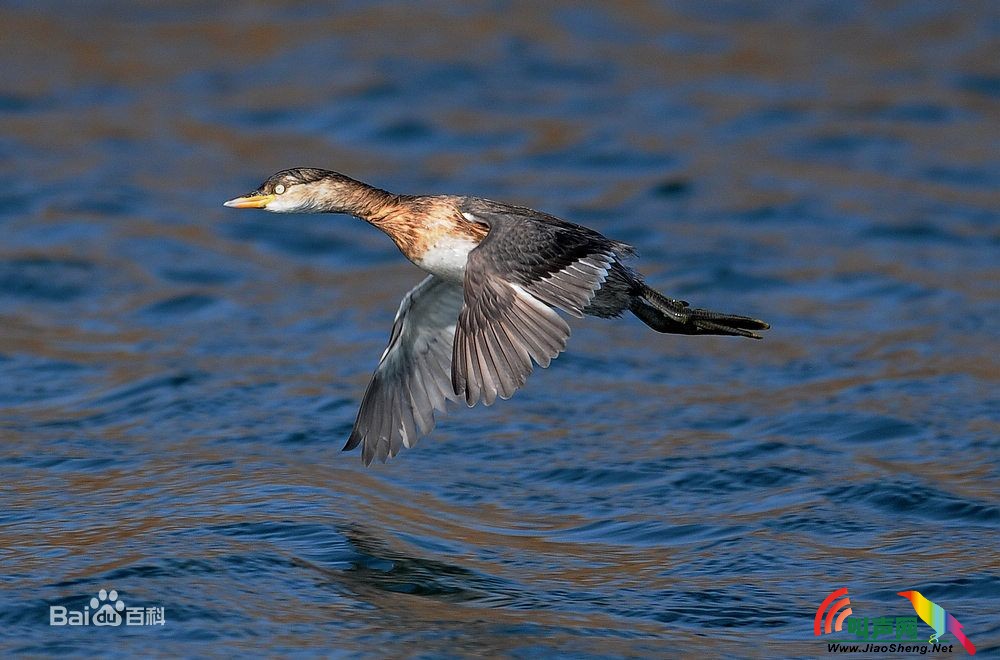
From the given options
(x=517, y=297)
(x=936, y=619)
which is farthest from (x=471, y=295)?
(x=936, y=619)

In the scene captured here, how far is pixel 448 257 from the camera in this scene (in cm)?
707

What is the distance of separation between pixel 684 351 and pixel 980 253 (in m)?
2.99

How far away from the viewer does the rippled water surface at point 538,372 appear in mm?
6473

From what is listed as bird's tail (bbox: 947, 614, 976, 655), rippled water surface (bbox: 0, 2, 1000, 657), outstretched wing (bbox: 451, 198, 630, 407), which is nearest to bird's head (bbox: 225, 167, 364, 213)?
outstretched wing (bbox: 451, 198, 630, 407)

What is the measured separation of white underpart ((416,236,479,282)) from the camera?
705 centimetres

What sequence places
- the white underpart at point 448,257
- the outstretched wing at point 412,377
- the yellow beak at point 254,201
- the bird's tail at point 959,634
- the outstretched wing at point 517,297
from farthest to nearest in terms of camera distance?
the outstretched wing at point 412,377
the yellow beak at point 254,201
the white underpart at point 448,257
the outstretched wing at point 517,297
the bird's tail at point 959,634

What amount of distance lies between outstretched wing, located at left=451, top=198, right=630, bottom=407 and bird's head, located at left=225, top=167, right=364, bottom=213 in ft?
2.70

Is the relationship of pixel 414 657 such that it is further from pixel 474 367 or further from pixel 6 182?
pixel 6 182

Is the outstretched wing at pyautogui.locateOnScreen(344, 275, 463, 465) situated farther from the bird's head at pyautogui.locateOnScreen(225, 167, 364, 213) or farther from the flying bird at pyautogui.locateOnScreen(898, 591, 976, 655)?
A: the flying bird at pyautogui.locateOnScreen(898, 591, 976, 655)

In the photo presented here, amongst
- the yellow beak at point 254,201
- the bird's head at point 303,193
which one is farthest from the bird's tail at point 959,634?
the yellow beak at point 254,201

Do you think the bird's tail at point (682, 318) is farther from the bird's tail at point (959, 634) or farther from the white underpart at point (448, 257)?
the bird's tail at point (959, 634)

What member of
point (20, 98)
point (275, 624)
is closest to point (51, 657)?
point (275, 624)

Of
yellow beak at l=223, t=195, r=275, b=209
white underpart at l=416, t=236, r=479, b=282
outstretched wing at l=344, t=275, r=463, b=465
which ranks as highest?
yellow beak at l=223, t=195, r=275, b=209

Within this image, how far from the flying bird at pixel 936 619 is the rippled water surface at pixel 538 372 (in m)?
0.07
